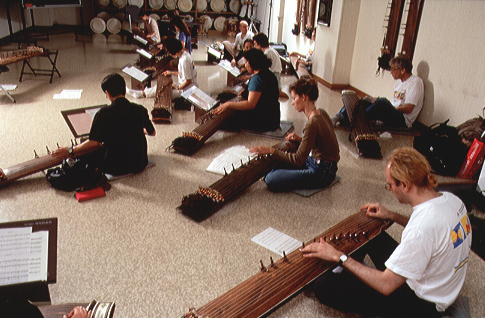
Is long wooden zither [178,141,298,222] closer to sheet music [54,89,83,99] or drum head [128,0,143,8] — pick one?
sheet music [54,89,83,99]

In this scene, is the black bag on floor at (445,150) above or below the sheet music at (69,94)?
above

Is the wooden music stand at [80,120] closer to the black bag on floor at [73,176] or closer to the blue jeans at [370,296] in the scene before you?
the black bag on floor at [73,176]

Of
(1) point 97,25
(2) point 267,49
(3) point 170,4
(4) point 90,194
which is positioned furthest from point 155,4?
(4) point 90,194

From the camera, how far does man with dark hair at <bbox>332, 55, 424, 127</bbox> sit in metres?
5.29

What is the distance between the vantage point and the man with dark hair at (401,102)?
5.29 metres

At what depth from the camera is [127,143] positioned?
3.89 meters

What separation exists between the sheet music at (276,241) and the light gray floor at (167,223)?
6cm

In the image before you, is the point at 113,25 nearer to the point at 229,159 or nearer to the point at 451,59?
the point at 229,159

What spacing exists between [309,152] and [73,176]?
6.93 feet

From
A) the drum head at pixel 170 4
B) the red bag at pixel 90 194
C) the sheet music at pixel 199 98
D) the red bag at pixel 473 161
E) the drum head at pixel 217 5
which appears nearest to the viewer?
the red bag at pixel 90 194

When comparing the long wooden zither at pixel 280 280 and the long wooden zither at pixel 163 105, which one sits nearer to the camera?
the long wooden zither at pixel 280 280

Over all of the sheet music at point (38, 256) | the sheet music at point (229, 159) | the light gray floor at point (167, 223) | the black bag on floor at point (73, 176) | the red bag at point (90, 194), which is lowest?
the light gray floor at point (167, 223)

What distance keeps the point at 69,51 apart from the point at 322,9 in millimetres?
6331

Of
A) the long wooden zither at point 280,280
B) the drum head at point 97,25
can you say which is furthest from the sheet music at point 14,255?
the drum head at point 97,25
